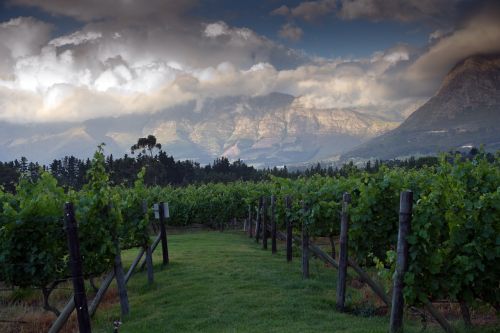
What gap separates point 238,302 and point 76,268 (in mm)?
5551

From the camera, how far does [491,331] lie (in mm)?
8789

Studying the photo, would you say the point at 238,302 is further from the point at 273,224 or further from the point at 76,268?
the point at 273,224

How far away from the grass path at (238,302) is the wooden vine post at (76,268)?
261 centimetres

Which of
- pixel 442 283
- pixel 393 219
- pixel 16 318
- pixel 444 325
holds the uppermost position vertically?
pixel 393 219

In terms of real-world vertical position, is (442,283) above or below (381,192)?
below

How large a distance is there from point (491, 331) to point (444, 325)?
0.87 metres

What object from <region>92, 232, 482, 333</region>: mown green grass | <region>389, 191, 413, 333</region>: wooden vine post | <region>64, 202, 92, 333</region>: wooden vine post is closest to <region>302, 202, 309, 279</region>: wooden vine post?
<region>92, 232, 482, 333</region>: mown green grass

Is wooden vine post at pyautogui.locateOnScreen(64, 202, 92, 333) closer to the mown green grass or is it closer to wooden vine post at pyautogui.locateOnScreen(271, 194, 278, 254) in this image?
the mown green grass

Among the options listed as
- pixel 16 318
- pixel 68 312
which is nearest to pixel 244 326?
pixel 68 312

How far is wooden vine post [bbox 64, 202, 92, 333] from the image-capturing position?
26.6 ft

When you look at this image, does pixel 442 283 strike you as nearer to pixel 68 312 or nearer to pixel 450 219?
pixel 450 219

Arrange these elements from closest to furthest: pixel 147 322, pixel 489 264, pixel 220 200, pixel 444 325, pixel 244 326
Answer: pixel 489 264, pixel 444 325, pixel 244 326, pixel 147 322, pixel 220 200

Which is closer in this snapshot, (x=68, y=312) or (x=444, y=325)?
(x=444, y=325)

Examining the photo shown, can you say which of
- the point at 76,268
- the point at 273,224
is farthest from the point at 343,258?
the point at 273,224
